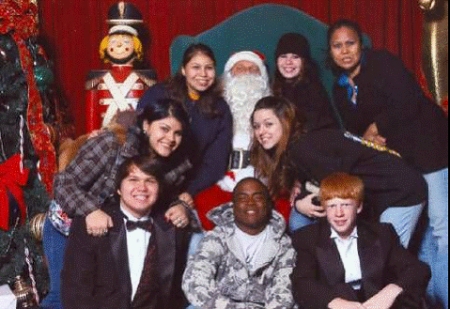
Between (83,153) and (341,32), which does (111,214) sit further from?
(341,32)

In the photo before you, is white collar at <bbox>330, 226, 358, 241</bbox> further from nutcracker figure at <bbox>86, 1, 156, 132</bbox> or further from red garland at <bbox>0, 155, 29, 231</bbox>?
red garland at <bbox>0, 155, 29, 231</bbox>

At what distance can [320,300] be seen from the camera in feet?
12.2

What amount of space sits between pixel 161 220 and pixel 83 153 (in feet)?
1.52

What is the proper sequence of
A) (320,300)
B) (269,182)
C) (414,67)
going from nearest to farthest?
(320,300) < (269,182) < (414,67)

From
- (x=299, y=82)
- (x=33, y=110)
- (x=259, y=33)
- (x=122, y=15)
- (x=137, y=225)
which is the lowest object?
(x=137, y=225)

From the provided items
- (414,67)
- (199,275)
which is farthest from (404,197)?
(414,67)

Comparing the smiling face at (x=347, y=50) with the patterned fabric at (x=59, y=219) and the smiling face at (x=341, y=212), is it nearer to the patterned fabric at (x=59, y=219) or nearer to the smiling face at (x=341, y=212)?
the smiling face at (x=341, y=212)

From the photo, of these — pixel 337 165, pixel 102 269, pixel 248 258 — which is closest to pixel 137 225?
pixel 102 269

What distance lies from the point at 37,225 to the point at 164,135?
3.25 feet

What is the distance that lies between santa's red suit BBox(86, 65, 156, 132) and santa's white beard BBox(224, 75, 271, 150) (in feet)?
1.70

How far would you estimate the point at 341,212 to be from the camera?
3781 millimetres

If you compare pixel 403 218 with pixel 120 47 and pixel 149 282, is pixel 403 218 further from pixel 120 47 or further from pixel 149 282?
pixel 120 47

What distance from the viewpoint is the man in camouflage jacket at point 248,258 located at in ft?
12.8

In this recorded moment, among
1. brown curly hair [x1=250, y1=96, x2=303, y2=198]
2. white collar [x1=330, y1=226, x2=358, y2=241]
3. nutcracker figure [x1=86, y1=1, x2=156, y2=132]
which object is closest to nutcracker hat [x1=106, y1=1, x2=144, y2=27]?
nutcracker figure [x1=86, y1=1, x2=156, y2=132]
